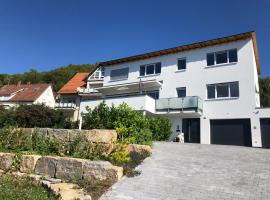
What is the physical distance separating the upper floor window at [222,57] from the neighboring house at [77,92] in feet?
55.4

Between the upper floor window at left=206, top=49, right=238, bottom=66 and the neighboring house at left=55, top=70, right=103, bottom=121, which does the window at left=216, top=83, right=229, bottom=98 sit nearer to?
the upper floor window at left=206, top=49, right=238, bottom=66

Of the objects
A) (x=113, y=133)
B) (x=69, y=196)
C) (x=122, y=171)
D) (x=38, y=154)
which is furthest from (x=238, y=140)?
(x=69, y=196)

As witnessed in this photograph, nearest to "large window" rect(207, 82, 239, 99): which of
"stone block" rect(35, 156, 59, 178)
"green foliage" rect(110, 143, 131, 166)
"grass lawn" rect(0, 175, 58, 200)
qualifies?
"green foliage" rect(110, 143, 131, 166)

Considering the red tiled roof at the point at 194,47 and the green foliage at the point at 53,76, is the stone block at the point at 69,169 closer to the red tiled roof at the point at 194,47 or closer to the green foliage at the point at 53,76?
the red tiled roof at the point at 194,47

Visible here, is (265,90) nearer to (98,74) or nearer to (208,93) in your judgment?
(208,93)

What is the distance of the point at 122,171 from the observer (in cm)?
1059

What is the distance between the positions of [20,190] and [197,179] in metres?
6.27

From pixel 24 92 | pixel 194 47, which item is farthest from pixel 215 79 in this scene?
pixel 24 92

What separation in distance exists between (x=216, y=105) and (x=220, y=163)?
13231 millimetres

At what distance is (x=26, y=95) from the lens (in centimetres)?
5153

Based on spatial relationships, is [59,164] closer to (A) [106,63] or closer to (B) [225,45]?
(B) [225,45]

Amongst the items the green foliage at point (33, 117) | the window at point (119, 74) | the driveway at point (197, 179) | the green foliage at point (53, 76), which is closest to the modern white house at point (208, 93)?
the window at point (119, 74)

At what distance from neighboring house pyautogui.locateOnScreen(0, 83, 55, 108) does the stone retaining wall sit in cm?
3970

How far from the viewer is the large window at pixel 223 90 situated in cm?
2461
